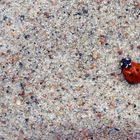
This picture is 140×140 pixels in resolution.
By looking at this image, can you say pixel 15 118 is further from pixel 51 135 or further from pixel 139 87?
pixel 139 87

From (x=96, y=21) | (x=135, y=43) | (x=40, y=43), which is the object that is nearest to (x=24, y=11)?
(x=40, y=43)

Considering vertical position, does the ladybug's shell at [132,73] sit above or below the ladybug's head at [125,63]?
below

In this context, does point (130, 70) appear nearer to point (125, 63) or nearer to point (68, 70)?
point (125, 63)

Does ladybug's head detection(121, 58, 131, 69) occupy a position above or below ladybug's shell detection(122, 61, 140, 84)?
above

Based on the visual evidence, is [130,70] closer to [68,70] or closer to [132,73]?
[132,73]

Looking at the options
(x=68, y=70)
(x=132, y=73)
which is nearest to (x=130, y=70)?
(x=132, y=73)
